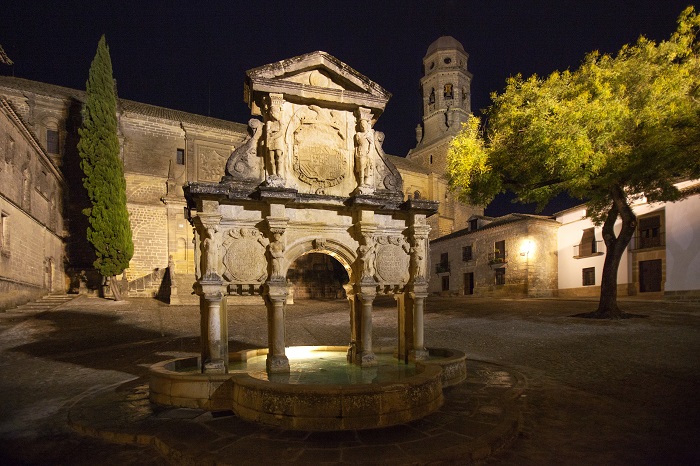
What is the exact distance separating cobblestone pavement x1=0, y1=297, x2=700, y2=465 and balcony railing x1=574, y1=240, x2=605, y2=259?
8.52 m

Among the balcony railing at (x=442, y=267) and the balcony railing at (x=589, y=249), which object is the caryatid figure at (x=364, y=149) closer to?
the balcony railing at (x=589, y=249)

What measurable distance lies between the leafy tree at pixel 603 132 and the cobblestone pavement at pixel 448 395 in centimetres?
490

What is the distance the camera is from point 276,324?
6.80 m

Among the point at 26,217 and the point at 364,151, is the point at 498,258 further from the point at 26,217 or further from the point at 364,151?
the point at 26,217

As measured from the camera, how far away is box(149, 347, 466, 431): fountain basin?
5039 millimetres

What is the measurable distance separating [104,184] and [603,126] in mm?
23386

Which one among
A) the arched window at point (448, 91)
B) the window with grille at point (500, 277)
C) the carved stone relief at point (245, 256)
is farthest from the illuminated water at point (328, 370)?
the arched window at point (448, 91)

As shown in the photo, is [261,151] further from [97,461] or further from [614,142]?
[614,142]

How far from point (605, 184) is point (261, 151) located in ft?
41.1

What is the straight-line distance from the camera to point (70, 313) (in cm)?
1744

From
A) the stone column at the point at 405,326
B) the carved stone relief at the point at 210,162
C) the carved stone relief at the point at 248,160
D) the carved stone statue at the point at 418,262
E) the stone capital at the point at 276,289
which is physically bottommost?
the stone column at the point at 405,326

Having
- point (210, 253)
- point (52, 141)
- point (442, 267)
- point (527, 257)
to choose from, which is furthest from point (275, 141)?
point (442, 267)

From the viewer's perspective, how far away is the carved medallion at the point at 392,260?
25.2 feet

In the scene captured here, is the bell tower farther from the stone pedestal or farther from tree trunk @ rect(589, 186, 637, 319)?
the stone pedestal
